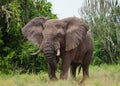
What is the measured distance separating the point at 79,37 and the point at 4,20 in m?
7.88

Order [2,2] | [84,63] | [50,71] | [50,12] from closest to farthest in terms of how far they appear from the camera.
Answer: [50,71] → [84,63] → [2,2] → [50,12]

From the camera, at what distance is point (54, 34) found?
1027 centimetres

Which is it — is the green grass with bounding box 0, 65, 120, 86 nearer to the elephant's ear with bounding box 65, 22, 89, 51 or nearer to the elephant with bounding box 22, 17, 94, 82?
the elephant with bounding box 22, 17, 94, 82

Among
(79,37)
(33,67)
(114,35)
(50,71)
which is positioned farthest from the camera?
(114,35)

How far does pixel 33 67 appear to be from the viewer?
20.1 meters

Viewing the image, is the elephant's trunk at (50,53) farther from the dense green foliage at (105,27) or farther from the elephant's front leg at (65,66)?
the dense green foliage at (105,27)

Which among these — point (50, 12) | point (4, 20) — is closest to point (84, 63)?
point (4, 20)

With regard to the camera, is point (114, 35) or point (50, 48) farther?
point (114, 35)

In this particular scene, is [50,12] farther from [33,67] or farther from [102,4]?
[102,4]

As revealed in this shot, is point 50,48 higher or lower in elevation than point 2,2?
lower

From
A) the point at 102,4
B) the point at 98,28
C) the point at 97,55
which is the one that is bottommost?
the point at 97,55

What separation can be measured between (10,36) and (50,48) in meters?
9.35

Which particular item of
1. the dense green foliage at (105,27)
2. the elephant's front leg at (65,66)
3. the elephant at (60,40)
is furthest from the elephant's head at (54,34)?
the dense green foliage at (105,27)

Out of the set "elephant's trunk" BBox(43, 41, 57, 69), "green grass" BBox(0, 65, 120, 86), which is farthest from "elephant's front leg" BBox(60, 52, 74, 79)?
"elephant's trunk" BBox(43, 41, 57, 69)
